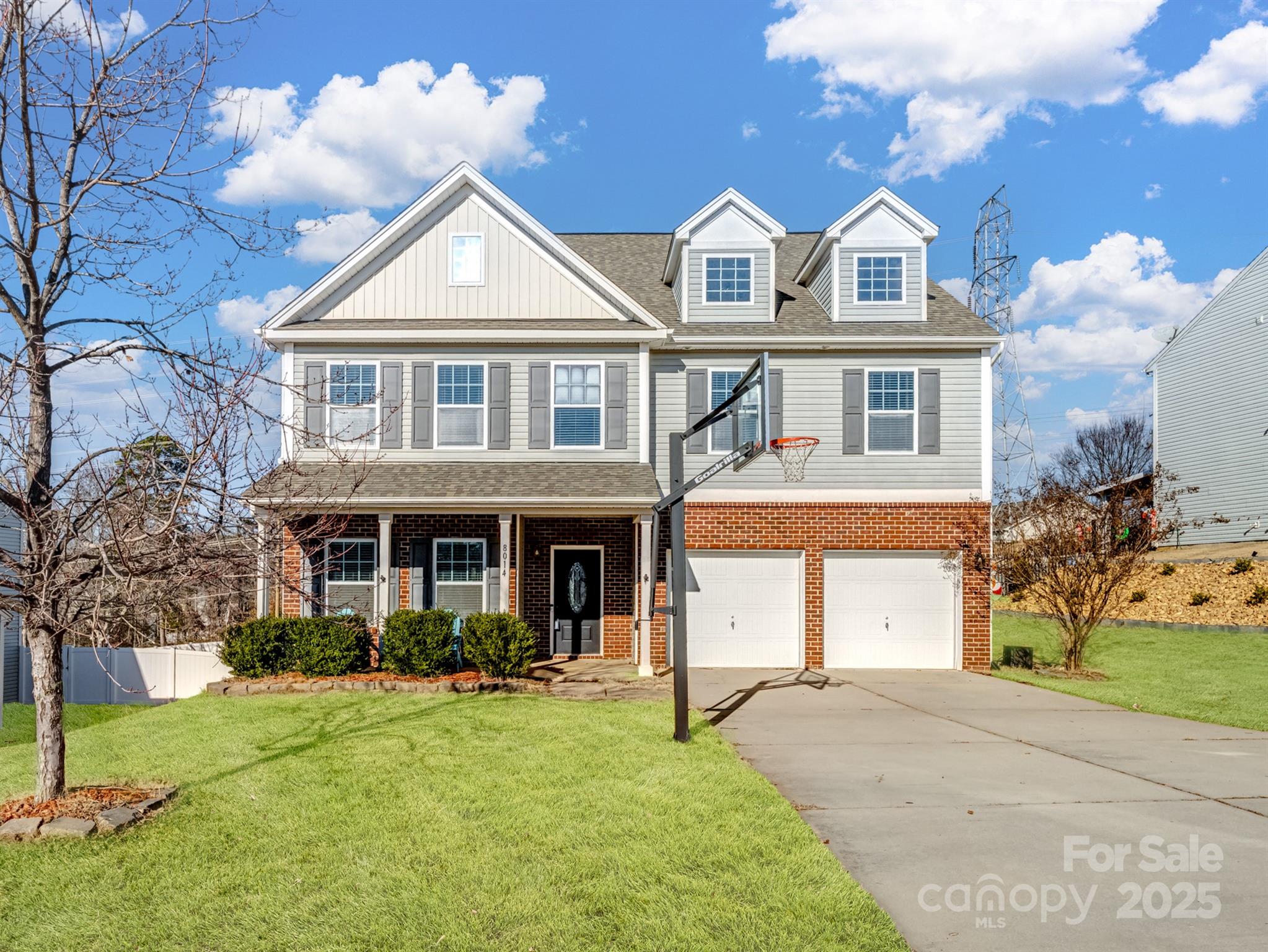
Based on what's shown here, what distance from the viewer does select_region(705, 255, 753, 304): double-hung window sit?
16641 mm

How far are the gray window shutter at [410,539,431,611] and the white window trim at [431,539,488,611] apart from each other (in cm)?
6

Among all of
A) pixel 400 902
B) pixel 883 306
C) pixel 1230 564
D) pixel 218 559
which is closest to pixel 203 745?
pixel 218 559

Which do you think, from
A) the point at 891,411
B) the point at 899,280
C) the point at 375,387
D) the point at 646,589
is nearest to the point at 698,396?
the point at 891,411

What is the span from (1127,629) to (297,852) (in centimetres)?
2048

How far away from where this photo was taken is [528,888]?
5.16m

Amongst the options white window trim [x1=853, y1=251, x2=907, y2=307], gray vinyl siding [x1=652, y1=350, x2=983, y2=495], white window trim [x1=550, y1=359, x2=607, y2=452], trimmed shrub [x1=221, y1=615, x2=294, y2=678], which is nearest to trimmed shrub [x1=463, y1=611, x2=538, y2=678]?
trimmed shrub [x1=221, y1=615, x2=294, y2=678]

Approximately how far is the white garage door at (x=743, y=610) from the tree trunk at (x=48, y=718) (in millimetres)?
10676

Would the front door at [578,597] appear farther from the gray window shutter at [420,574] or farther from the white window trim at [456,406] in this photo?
the white window trim at [456,406]

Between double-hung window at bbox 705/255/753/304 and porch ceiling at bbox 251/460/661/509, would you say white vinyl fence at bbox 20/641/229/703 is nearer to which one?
porch ceiling at bbox 251/460/661/509

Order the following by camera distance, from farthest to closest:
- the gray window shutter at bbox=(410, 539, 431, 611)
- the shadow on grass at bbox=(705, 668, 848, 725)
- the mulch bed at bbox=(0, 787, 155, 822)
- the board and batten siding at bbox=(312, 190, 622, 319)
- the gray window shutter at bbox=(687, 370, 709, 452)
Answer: the gray window shutter at bbox=(687, 370, 709, 452) → the board and batten siding at bbox=(312, 190, 622, 319) → the gray window shutter at bbox=(410, 539, 431, 611) → the shadow on grass at bbox=(705, 668, 848, 725) → the mulch bed at bbox=(0, 787, 155, 822)

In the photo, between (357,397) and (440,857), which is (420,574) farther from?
(440,857)

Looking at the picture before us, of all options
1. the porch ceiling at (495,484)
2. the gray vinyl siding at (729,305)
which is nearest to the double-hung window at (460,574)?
the porch ceiling at (495,484)

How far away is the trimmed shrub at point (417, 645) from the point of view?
12.9 metres

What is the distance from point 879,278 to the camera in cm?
1661
